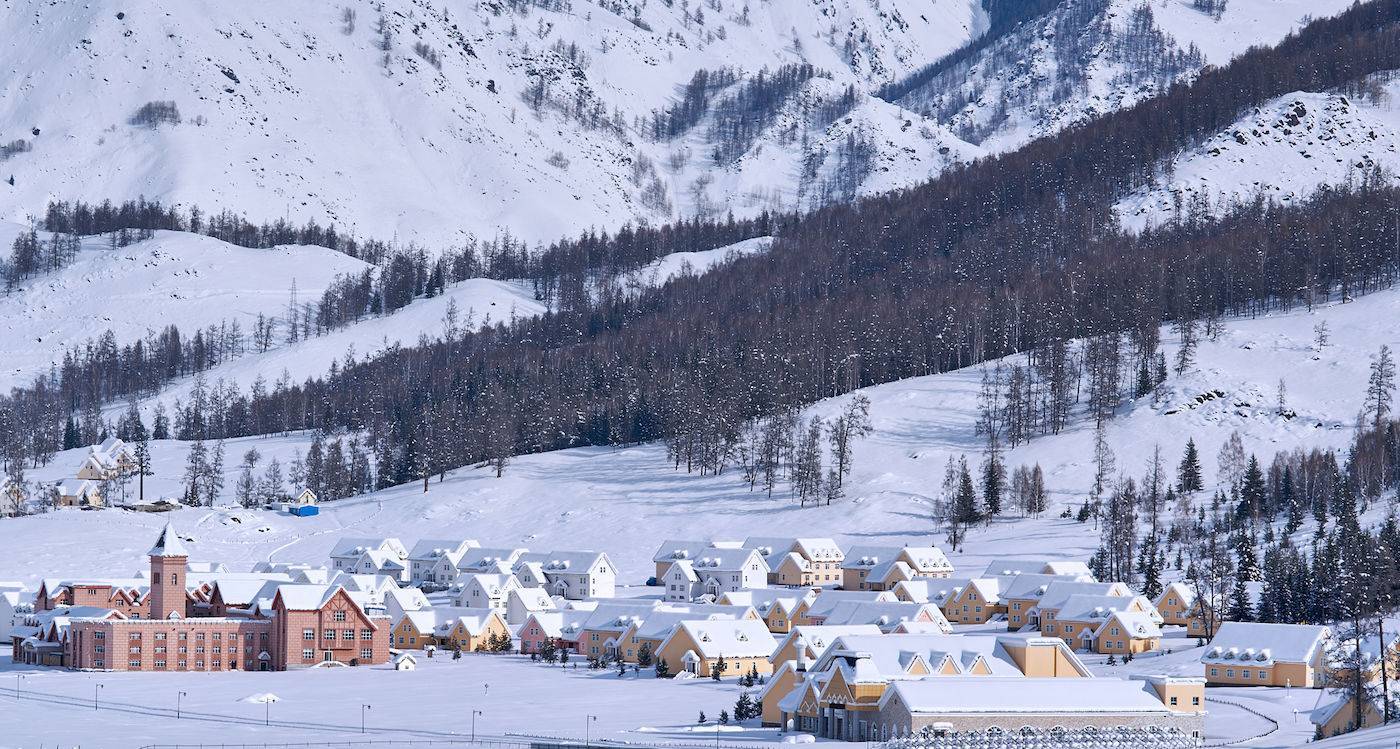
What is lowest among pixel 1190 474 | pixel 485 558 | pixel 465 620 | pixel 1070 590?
pixel 465 620

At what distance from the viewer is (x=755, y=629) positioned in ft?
260

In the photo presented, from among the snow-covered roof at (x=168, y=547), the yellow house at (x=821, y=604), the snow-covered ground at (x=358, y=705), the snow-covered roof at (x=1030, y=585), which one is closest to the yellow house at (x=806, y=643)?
the snow-covered ground at (x=358, y=705)

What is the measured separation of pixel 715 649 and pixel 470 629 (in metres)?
17.4

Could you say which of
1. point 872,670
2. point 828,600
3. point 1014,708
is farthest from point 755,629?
point 1014,708

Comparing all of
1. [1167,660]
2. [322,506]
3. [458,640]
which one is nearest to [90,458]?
[322,506]

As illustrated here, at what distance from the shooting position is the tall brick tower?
8481 centimetres

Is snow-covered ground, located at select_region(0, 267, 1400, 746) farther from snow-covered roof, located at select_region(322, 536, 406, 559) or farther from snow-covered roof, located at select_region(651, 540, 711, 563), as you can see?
snow-covered roof, located at select_region(651, 540, 711, 563)

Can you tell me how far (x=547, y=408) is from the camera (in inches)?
6122

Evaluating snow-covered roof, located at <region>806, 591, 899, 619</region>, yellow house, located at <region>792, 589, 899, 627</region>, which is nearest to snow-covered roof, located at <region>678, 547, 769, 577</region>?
yellow house, located at <region>792, 589, 899, 627</region>

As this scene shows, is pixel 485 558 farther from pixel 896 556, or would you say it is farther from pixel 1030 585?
pixel 1030 585

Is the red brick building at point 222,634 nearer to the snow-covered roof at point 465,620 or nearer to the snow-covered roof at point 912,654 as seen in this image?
the snow-covered roof at point 465,620

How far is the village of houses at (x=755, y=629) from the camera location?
58.0 m

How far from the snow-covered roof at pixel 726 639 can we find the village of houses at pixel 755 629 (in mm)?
90

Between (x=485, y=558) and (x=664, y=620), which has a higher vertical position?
(x=485, y=558)
